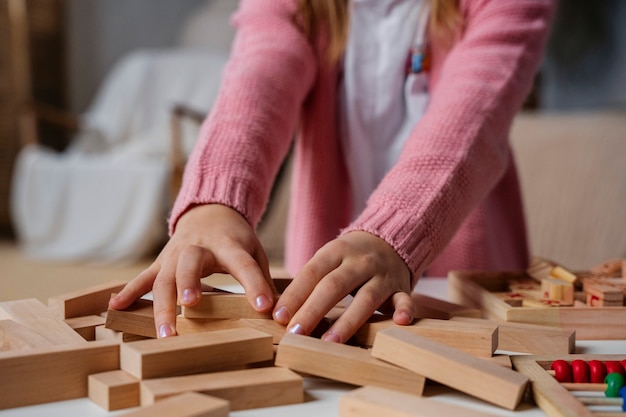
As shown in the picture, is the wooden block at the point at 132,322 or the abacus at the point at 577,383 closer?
the abacus at the point at 577,383

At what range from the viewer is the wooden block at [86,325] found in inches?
23.0

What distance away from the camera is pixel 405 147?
2.63ft

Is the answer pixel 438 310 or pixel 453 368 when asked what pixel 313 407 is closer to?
pixel 453 368

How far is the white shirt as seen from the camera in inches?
41.9

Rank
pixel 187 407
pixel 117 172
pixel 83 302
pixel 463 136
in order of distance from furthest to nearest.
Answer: pixel 117 172, pixel 463 136, pixel 83 302, pixel 187 407

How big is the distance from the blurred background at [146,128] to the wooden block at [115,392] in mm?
1881

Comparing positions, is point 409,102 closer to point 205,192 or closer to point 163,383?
point 205,192

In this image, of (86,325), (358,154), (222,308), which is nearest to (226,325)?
(222,308)

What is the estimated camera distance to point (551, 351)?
58 centimetres

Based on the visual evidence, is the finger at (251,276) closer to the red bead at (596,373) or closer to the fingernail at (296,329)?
the fingernail at (296,329)

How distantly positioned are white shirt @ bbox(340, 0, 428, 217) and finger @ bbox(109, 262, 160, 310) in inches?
19.5

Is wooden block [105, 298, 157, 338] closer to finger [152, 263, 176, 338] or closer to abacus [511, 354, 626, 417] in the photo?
finger [152, 263, 176, 338]

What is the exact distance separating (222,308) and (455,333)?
0.18 metres

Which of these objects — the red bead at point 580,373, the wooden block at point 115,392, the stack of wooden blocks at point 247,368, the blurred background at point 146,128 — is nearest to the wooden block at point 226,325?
the stack of wooden blocks at point 247,368
